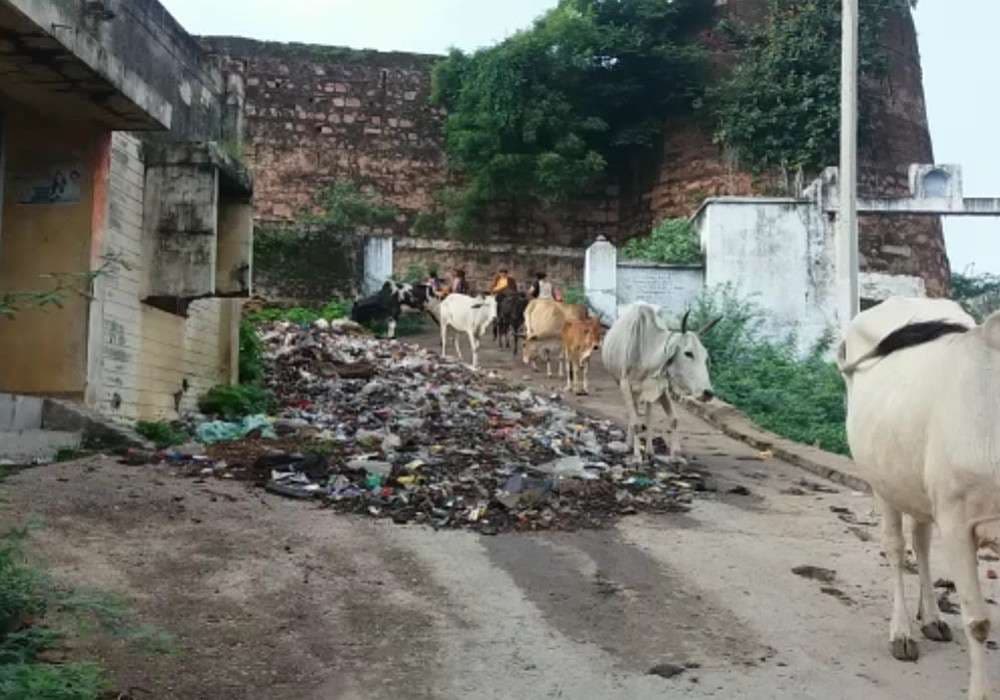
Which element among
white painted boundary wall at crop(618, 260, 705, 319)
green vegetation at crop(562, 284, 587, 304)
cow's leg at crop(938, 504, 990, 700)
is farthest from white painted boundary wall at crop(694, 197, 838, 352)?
cow's leg at crop(938, 504, 990, 700)

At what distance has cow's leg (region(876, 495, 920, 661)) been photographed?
14.2ft

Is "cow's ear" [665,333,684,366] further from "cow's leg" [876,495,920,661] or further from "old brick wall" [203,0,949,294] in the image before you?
"old brick wall" [203,0,949,294]

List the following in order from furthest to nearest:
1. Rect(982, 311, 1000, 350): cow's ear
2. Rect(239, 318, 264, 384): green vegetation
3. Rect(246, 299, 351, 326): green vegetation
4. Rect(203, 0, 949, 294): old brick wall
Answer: Rect(203, 0, 949, 294): old brick wall < Rect(246, 299, 351, 326): green vegetation < Rect(239, 318, 264, 384): green vegetation < Rect(982, 311, 1000, 350): cow's ear

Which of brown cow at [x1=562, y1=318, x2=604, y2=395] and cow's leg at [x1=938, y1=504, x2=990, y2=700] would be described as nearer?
cow's leg at [x1=938, y1=504, x2=990, y2=700]

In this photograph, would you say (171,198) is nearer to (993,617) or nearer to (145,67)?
(145,67)

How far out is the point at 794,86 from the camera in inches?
828

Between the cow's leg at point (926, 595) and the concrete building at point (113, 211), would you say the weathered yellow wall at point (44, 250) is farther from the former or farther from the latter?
the cow's leg at point (926, 595)

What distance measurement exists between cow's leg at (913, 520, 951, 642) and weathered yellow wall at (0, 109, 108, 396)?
594cm

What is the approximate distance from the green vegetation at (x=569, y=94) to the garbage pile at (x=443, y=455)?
10716 mm

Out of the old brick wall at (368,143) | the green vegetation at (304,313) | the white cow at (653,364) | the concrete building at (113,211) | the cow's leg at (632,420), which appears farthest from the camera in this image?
the old brick wall at (368,143)

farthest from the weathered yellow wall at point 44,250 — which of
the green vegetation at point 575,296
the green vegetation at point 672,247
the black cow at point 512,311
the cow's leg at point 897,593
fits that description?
the green vegetation at point 672,247

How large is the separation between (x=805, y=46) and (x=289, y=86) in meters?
11.7

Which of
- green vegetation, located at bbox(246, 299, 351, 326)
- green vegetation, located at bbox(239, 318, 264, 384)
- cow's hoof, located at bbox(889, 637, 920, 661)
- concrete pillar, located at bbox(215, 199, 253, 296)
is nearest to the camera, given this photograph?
cow's hoof, located at bbox(889, 637, 920, 661)

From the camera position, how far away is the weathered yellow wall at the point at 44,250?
7844 millimetres
